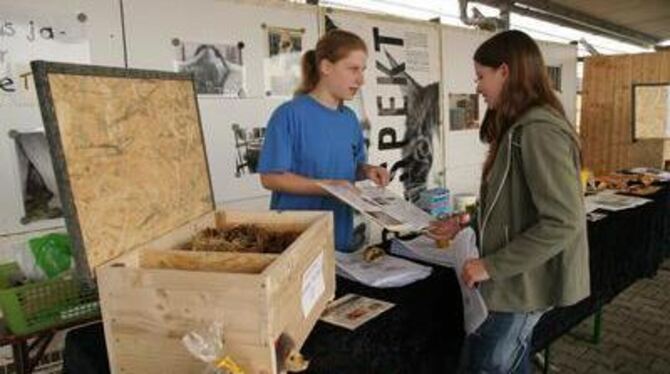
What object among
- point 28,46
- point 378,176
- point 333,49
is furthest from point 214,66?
point 378,176

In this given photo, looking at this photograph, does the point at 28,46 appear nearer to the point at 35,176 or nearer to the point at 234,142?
the point at 35,176

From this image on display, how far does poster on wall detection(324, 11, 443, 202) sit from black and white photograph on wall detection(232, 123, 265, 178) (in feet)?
2.06

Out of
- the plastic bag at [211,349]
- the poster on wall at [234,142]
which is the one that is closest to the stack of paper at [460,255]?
the plastic bag at [211,349]

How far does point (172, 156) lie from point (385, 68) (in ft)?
6.66

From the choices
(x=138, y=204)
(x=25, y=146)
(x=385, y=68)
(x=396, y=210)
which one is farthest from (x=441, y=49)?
(x=138, y=204)

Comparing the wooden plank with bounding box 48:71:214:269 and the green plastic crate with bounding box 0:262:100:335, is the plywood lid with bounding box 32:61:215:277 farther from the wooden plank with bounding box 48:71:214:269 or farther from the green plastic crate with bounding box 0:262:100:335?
the green plastic crate with bounding box 0:262:100:335

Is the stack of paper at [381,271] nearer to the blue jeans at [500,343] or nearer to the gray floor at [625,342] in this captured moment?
the blue jeans at [500,343]

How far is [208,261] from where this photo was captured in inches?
37.3

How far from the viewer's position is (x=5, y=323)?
1.51 m

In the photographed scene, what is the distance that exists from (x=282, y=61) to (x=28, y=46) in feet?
3.52

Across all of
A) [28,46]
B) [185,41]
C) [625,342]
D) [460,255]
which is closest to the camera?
[460,255]

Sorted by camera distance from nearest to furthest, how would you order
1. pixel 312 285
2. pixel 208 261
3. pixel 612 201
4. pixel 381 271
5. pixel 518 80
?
pixel 208 261 → pixel 312 285 → pixel 518 80 → pixel 381 271 → pixel 612 201

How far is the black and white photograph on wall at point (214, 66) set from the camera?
2.12 metres

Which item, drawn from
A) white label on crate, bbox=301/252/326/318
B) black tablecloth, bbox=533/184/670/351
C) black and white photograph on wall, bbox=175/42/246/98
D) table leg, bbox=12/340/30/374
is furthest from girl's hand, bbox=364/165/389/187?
table leg, bbox=12/340/30/374
